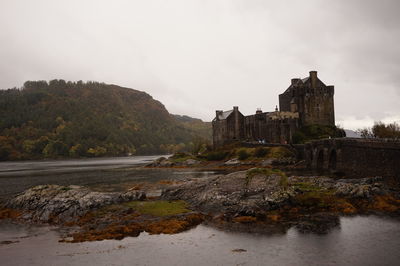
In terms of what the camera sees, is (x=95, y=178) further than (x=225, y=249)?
Yes

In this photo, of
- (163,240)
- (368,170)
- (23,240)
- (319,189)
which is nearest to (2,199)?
(23,240)

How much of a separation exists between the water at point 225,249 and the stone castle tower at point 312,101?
194ft

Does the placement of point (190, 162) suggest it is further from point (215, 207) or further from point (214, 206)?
point (215, 207)

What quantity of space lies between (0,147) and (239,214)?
208344mm

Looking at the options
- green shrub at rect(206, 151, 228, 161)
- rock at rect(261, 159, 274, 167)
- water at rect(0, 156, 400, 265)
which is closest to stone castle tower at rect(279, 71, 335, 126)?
rock at rect(261, 159, 274, 167)

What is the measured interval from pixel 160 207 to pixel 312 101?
60703 millimetres

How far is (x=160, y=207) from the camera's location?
33.0 metres

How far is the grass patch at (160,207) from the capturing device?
103 ft

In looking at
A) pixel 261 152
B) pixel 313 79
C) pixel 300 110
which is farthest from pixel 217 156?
pixel 313 79

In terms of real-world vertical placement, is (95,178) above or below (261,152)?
below

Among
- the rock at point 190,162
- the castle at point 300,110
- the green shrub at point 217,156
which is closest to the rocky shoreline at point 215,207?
the castle at point 300,110

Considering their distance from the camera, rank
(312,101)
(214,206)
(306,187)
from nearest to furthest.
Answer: (214,206), (306,187), (312,101)

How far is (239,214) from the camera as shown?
95.3 feet

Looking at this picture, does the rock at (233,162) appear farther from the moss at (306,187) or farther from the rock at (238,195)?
the moss at (306,187)
